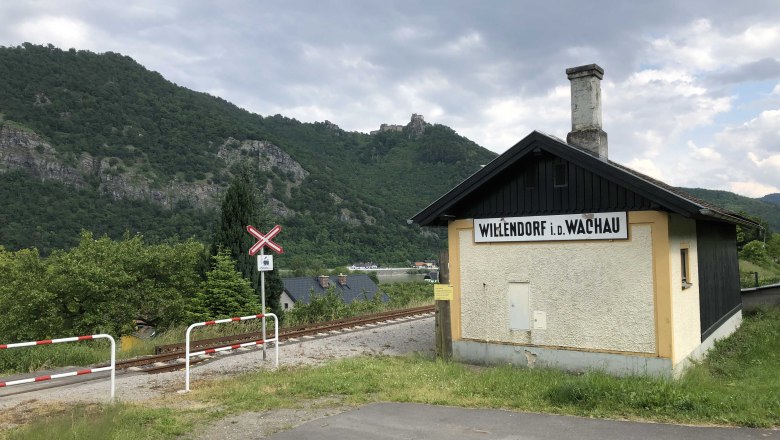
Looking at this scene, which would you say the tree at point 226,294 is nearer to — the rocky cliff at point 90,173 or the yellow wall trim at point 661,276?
the yellow wall trim at point 661,276

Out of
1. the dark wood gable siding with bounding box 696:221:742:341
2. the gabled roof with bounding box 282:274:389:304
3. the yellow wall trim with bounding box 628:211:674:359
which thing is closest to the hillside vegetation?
the gabled roof with bounding box 282:274:389:304

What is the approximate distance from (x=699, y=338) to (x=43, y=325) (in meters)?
21.0

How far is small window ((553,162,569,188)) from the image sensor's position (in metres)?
10.4

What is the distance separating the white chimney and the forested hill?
65667mm

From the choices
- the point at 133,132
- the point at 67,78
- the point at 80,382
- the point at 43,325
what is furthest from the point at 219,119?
the point at 80,382

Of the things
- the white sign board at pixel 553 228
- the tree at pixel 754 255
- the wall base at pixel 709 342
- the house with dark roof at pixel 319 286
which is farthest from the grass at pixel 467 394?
the house with dark roof at pixel 319 286

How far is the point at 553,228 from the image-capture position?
34.0 feet

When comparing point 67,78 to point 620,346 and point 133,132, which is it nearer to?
point 133,132

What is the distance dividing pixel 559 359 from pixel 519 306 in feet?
4.03

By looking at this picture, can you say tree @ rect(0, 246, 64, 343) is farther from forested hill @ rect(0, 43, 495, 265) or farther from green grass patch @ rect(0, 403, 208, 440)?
forested hill @ rect(0, 43, 495, 265)

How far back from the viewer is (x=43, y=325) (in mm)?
19719

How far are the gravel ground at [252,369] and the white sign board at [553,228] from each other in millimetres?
3191

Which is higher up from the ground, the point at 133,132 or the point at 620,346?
the point at 133,132

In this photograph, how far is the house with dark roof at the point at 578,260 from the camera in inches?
368
